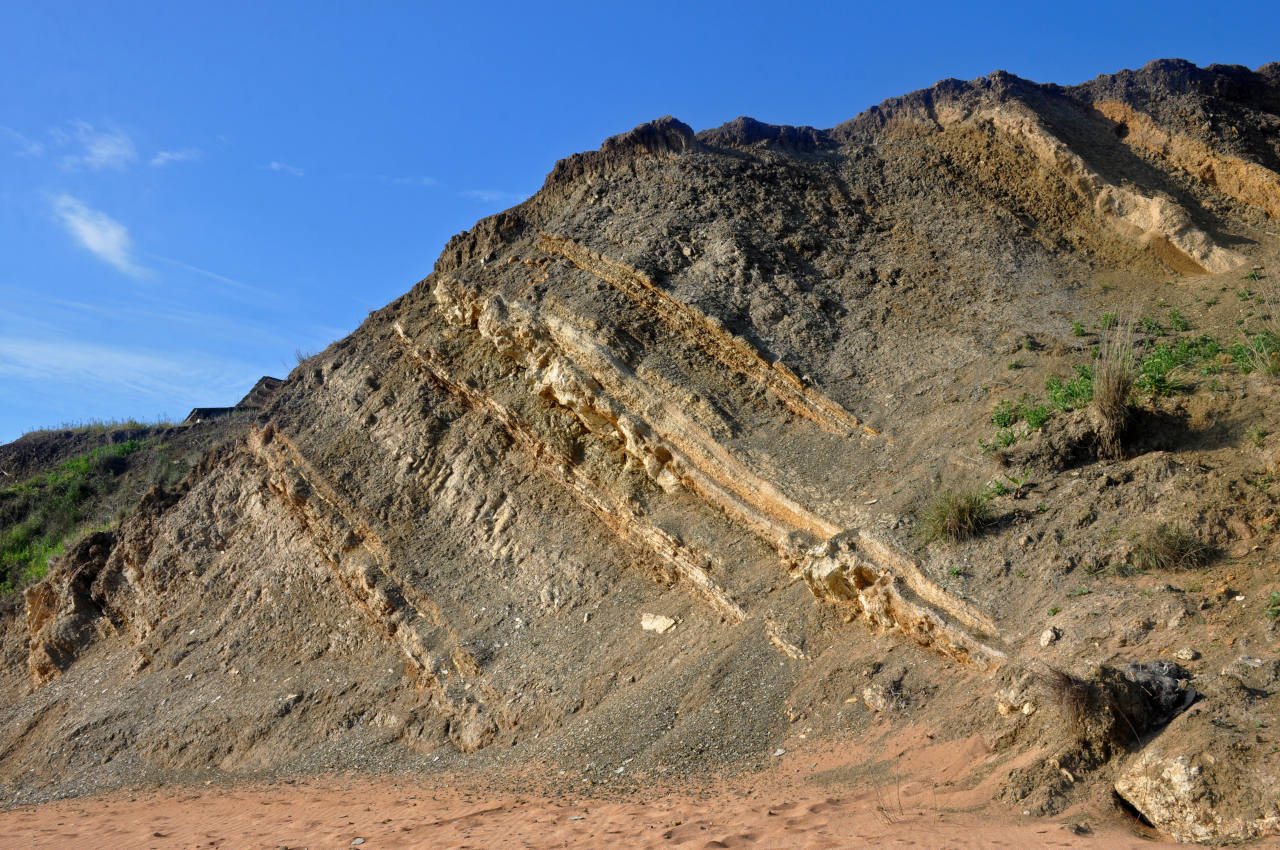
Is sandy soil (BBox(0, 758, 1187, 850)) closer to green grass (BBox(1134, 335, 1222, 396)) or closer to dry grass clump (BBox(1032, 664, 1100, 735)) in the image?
dry grass clump (BBox(1032, 664, 1100, 735))

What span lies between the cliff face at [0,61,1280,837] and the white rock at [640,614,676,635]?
16 cm

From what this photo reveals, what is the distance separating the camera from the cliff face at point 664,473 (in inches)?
367

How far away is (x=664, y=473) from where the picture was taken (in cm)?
1178

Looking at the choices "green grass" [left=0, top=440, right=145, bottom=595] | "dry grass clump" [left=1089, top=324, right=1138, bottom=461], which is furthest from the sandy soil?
"green grass" [left=0, top=440, right=145, bottom=595]

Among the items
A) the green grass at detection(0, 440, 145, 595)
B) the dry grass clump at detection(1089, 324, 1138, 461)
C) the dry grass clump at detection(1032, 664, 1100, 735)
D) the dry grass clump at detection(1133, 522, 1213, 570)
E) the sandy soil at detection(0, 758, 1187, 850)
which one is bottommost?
the sandy soil at detection(0, 758, 1187, 850)

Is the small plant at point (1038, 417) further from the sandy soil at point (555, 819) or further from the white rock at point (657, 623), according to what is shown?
the white rock at point (657, 623)

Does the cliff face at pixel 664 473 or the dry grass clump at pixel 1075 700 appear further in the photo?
the cliff face at pixel 664 473

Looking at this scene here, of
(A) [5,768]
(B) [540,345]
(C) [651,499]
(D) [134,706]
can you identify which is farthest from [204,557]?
(C) [651,499]

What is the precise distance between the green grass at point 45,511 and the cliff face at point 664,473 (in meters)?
3.48

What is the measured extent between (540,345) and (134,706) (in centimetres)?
872

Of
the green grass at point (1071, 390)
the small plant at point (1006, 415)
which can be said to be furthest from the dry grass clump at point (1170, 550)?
the small plant at point (1006, 415)

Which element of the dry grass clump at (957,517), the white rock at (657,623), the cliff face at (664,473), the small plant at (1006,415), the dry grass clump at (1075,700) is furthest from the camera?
the white rock at (657,623)

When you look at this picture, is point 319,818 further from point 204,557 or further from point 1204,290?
point 1204,290

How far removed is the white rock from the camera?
10667 mm
